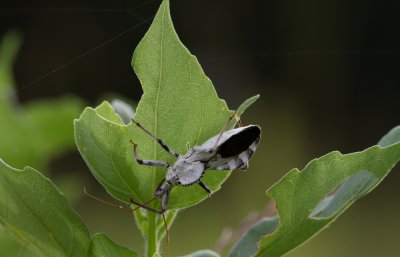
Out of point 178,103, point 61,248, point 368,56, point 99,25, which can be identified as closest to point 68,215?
point 61,248

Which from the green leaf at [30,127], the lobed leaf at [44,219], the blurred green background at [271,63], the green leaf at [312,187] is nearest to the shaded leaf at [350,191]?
the green leaf at [312,187]

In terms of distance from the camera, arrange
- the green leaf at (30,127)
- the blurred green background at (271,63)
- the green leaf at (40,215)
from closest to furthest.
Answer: the green leaf at (40,215)
the green leaf at (30,127)
the blurred green background at (271,63)

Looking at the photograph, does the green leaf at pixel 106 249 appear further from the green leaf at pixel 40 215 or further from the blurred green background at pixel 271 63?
the blurred green background at pixel 271 63

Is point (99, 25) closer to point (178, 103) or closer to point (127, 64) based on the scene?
point (127, 64)

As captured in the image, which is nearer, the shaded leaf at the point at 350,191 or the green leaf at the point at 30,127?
the shaded leaf at the point at 350,191

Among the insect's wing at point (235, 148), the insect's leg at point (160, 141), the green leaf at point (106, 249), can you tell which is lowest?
the green leaf at point (106, 249)

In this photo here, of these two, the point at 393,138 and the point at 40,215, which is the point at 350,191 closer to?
the point at 393,138

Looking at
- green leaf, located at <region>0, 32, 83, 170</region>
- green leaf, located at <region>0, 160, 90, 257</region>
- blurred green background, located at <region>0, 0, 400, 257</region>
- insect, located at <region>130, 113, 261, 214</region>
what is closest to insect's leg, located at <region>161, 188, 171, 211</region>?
insect, located at <region>130, 113, 261, 214</region>
